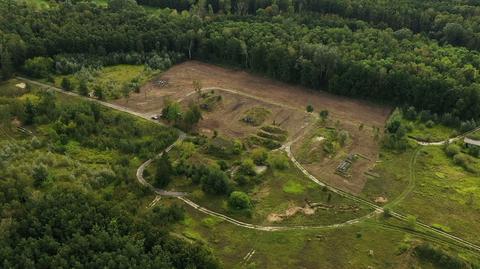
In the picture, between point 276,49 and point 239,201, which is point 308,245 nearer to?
point 239,201

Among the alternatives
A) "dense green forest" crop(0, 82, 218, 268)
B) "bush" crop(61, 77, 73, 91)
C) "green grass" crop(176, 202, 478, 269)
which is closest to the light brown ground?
"dense green forest" crop(0, 82, 218, 268)

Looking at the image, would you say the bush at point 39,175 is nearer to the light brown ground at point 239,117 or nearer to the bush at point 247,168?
the light brown ground at point 239,117

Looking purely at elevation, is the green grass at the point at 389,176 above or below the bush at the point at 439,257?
above

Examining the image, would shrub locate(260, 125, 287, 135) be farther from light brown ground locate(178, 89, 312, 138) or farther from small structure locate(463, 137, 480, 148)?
small structure locate(463, 137, 480, 148)

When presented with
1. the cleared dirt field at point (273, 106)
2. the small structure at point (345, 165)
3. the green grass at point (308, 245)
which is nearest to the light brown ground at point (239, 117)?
the cleared dirt field at point (273, 106)

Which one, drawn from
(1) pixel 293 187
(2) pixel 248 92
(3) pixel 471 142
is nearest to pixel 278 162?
(1) pixel 293 187
